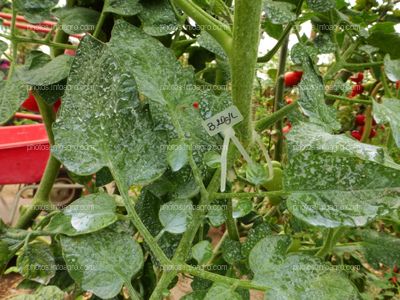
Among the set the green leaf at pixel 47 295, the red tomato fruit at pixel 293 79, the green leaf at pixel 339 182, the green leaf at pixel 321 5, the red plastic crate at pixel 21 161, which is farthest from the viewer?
the red plastic crate at pixel 21 161

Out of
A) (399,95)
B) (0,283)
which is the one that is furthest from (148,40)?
(0,283)

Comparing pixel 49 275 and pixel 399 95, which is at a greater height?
pixel 399 95

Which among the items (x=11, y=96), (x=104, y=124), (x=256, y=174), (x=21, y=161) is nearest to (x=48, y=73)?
(x=11, y=96)

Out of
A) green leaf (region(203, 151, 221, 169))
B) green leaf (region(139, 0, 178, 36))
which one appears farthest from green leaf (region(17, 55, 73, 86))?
green leaf (region(203, 151, 221, 169))

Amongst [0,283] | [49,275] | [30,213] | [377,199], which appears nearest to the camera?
[377,199]

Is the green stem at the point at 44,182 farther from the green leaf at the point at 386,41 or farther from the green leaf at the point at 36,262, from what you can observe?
the green leaf at the point at 386,41

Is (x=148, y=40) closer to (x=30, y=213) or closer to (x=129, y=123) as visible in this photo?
(x=129, y=123)

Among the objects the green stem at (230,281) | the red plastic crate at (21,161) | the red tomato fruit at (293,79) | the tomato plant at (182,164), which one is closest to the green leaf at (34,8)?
the tomato plant at (182,164)
